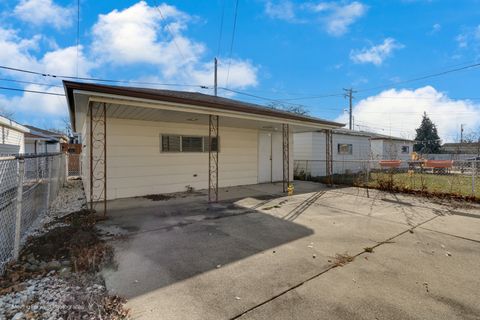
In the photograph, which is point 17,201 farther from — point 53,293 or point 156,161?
point 156,161

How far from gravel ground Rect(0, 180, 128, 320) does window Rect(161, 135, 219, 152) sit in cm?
515

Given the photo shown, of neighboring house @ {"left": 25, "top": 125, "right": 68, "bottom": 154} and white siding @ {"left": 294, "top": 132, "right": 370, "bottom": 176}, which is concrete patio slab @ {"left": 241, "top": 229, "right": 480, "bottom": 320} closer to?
white siding @ {"left": 294, "top": 132, "right": 370, "bottom": 176}

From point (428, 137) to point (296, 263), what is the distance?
38.4 metres

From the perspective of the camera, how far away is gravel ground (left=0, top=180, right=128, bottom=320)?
6.95 ft

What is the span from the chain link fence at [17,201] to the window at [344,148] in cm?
1445

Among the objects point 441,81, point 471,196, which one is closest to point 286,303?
point 471,196

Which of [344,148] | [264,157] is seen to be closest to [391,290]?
[264,157]

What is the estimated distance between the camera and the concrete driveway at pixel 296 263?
89.2 inches

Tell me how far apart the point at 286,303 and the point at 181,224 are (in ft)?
9.83

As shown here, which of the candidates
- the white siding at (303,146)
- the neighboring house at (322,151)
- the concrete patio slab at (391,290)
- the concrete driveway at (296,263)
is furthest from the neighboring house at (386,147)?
the concrete patio slab at (391,290)

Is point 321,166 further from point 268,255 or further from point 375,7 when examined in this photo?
point 268,255

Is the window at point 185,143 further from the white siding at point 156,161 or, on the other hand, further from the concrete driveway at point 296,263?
the concrete driveway at point 296,263

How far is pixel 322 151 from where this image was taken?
14.6 metres

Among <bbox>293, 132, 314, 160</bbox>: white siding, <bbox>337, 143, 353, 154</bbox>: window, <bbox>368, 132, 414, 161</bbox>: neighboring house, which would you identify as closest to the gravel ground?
<bbox>293, 132, 314, 160</bbox>: white siding
